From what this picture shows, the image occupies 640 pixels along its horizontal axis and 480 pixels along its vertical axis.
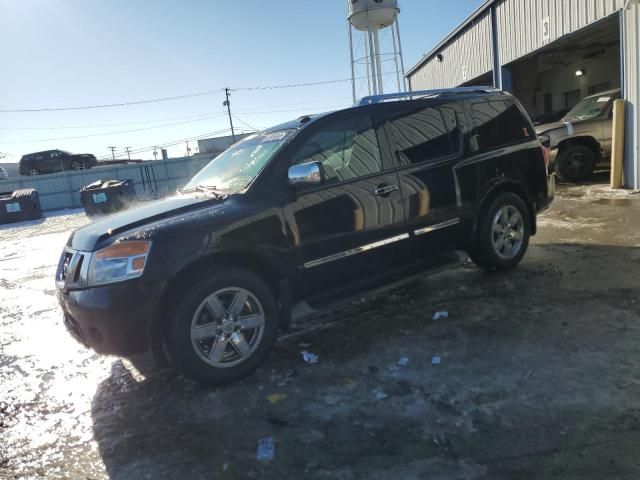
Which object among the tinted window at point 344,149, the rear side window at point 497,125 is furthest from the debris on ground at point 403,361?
the rear side window at point 497,125

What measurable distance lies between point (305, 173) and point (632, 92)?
872 centimetres

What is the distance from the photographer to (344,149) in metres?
3.99

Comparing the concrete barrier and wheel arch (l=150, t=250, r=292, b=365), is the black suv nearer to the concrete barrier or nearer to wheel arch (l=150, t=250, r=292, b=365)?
wheel arch (l=150, t=250, r=292, b=365)

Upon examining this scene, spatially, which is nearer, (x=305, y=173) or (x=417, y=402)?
Result: (x=417, y=402)

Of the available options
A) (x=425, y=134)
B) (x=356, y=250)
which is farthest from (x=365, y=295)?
(x=425, y=134)

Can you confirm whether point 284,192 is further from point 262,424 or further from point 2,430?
point 2,430

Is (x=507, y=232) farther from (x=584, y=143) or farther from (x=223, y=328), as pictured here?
(x=584, y=143)

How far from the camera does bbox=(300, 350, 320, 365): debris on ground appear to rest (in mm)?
3573

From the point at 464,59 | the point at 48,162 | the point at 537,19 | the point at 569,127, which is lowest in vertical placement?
the point at 569,127

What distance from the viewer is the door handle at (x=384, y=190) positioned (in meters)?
3.98

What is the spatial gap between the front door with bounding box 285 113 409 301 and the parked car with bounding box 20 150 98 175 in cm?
2994

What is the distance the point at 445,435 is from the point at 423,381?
575 millimetres

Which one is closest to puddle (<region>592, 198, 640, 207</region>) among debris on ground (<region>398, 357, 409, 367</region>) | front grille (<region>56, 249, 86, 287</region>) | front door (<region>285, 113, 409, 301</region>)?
front door (<region>285, 113, 409, 301</region>)

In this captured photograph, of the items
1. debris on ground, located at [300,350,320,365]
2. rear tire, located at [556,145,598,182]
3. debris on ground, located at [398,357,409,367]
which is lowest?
debris on ground, located at [398,357,409,367]
